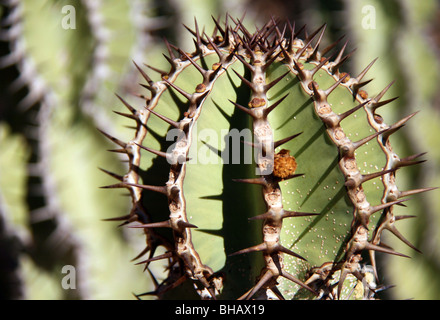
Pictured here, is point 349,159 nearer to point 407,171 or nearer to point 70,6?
point 407,171

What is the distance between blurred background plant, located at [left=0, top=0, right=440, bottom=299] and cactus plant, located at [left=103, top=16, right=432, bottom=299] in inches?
19.2

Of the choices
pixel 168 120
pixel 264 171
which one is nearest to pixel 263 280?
pixel 264 171

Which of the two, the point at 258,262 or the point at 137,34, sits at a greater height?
the point at 137,34

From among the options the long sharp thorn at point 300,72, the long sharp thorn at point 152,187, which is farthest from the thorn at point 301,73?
the long sharp thorn at point 152,187

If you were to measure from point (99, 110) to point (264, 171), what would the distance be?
68 cm

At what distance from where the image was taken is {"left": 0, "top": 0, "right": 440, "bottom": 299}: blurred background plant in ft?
3.54

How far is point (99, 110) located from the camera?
108 centimetres

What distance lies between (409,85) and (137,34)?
2.50ft

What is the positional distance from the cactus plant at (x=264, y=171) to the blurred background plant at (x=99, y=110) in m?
0.49

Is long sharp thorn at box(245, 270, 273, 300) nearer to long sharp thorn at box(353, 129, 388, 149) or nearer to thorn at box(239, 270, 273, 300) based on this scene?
thorn at box(239, 270, 273, 300)

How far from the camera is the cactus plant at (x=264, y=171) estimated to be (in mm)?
543
